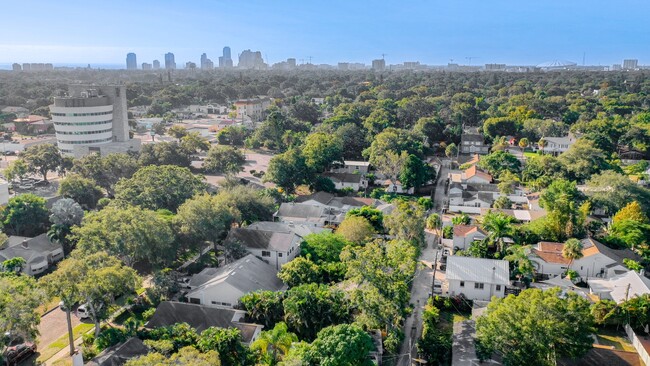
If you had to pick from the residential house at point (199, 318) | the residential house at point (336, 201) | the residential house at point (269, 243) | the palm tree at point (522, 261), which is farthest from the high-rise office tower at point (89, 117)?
the palm tree at point (522, 261)

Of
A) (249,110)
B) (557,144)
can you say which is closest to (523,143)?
(557,144)

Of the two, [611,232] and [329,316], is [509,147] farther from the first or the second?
[329,316]

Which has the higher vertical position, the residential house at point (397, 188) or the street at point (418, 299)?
the residential house at point (397, 188)

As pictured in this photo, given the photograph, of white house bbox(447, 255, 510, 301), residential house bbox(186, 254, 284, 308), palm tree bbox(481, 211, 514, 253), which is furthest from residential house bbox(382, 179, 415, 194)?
residential house bbox(186, 254, 284, 308)

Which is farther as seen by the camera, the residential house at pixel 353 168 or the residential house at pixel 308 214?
the residential house at pixel 353 168

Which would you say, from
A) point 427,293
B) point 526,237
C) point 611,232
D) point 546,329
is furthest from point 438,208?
point 546,329

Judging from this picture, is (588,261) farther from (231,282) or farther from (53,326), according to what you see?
(53,326)

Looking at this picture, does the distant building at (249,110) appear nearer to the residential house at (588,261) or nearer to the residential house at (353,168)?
the residential house at (353,168)

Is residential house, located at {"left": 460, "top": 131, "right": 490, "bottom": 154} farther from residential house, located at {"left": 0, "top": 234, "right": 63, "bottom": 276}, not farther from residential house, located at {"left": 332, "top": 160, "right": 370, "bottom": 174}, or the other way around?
residential house, located at {"left": 0, "top": 234, "right": 63, "bottom": 276}
